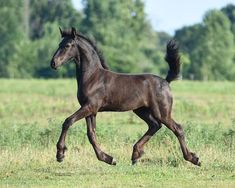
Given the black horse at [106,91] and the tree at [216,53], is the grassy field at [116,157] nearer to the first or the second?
the black horse at [106,91]

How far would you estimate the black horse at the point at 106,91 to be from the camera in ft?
46.3

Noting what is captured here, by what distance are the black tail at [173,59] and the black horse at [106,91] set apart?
0.09 feet

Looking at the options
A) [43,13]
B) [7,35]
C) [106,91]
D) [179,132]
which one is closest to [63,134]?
[106,91]

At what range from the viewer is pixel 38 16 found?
11100cm

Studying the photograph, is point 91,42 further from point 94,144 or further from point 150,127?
point 150,127

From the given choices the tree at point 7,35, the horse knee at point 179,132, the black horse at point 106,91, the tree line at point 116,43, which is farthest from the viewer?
the tree at point 7,35

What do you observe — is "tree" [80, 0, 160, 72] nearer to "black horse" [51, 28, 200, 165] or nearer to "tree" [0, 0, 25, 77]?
"tree" [0, 0, 25, 77]

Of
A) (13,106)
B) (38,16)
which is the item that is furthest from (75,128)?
(38,16)

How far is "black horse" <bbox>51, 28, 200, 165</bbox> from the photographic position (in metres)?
14.1

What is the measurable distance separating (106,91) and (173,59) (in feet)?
5.78

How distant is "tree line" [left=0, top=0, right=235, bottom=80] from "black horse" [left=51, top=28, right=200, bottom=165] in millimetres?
61849

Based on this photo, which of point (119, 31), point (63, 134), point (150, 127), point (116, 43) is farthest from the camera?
point (119, 31)

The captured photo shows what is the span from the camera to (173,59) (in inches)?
605

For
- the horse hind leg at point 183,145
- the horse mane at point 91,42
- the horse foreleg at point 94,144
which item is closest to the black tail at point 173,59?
the horse hind leg at point 183,145
